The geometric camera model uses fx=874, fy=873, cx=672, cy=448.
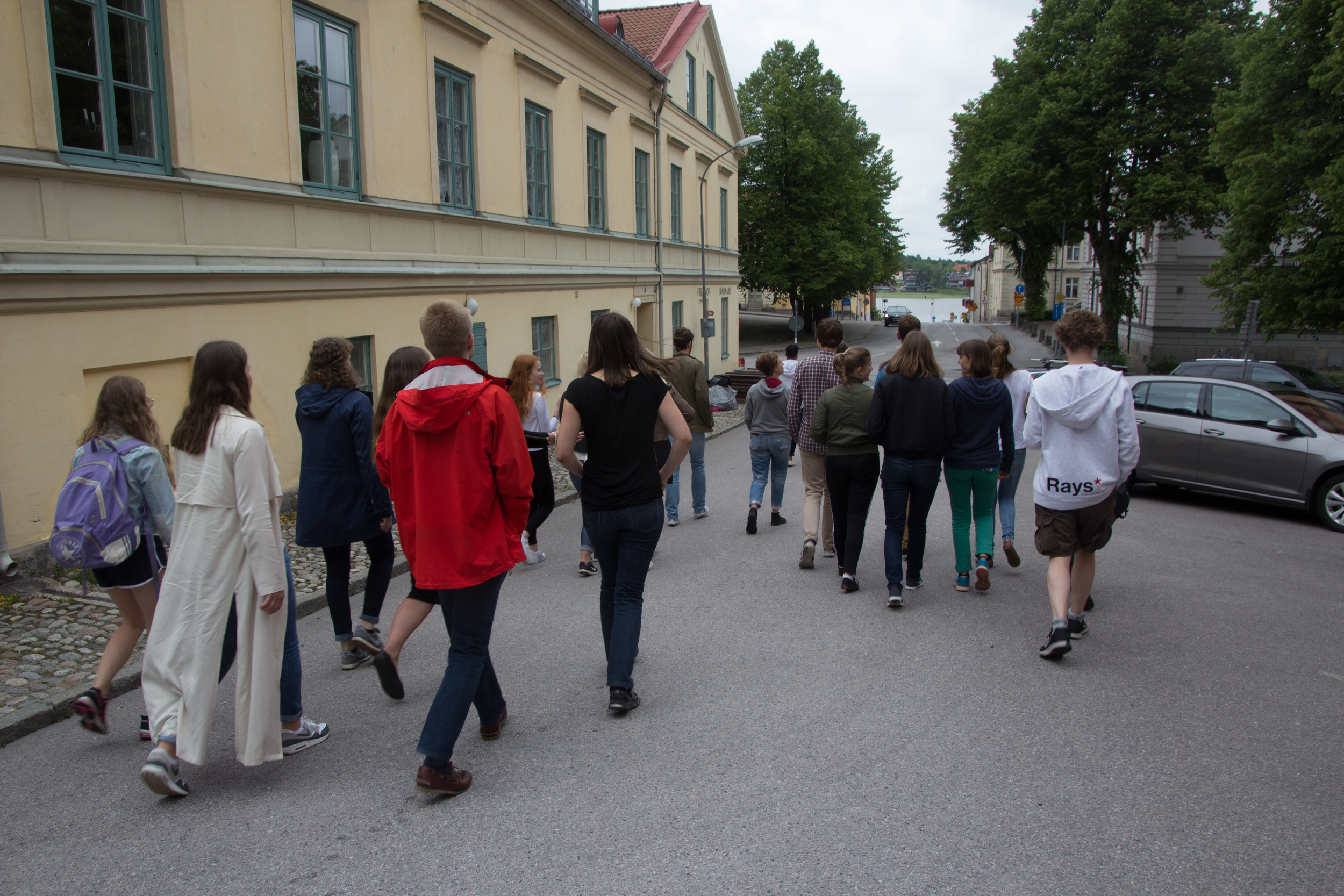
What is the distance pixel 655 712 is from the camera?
443 centimetres

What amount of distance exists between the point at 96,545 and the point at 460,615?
1695 mm

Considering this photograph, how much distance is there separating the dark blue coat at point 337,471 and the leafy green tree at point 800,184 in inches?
1650

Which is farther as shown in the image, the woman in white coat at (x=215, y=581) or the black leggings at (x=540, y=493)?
the black leggings at (x=540, y=493)

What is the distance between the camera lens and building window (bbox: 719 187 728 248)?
95.2 feet

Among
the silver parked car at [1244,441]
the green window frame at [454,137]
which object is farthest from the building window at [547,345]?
the silver parked car at [1244,441]

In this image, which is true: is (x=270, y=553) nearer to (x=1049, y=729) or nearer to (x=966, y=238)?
(x=1049, y=729)

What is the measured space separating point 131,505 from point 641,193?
18.6 meters

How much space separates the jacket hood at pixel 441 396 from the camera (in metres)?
3.45

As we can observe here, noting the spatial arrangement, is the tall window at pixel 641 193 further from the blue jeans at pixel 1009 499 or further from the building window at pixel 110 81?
the blue jeans at pixel 1009 499

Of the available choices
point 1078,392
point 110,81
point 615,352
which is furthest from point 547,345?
point 615,352

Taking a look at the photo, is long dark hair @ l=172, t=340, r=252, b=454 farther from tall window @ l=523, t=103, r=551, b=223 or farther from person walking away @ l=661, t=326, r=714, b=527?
tall window @ l=523, t=103, r=551, b=223

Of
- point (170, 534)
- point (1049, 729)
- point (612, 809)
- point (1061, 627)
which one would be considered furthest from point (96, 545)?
point (1061, 627)

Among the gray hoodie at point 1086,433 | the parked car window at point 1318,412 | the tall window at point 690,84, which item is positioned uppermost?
the tall window at point 690,84

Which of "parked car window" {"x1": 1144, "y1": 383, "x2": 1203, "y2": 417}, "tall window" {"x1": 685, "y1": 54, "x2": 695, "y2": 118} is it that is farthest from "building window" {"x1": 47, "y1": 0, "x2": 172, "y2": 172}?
"tall window" {"x1": 685, "y1": 54, "x2": 695, "y2": 118}
